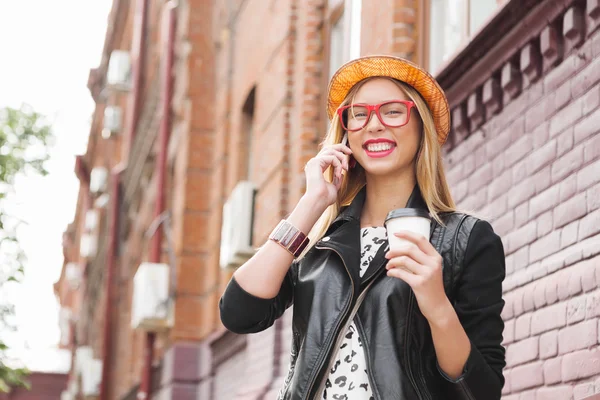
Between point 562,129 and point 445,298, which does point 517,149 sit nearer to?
point 562,129

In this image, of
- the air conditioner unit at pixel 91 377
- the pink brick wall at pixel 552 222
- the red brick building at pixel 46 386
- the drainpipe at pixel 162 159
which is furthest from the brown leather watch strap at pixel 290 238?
the red brick building at pixel 46 386

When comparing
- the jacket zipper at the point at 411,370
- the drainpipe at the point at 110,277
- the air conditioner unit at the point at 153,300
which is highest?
the drainpipe at the point at 110,277

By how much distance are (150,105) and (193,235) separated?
19.5ft

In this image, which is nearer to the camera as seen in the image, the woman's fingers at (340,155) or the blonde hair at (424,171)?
the blonde hair at (424,171)

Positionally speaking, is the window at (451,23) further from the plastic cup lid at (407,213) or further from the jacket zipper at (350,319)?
the plastic cup lid at (407,213)

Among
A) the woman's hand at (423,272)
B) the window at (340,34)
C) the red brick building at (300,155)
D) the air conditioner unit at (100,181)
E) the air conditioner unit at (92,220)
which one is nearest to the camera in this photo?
the woman's hand at (423,272)

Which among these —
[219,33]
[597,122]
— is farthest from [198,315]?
[597,122]

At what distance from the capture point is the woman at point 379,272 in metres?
2.72

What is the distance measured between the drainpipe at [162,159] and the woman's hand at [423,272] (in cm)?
1149

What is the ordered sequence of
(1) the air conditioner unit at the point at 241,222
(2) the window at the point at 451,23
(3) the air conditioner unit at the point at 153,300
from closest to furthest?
(2) the window at the point at 451,23
(1) the air conditioner unit at the point at 241,222
(3) the air conditioner unit at the point at 153,300

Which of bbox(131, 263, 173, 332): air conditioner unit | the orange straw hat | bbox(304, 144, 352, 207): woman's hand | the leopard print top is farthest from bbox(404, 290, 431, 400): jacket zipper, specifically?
bbox(131, 263, 173, 332): air conditioner unit

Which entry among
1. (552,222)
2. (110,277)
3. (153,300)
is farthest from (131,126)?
(552,222)

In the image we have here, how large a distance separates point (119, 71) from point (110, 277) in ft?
13.6

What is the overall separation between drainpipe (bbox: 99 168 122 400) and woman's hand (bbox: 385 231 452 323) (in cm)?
1841
